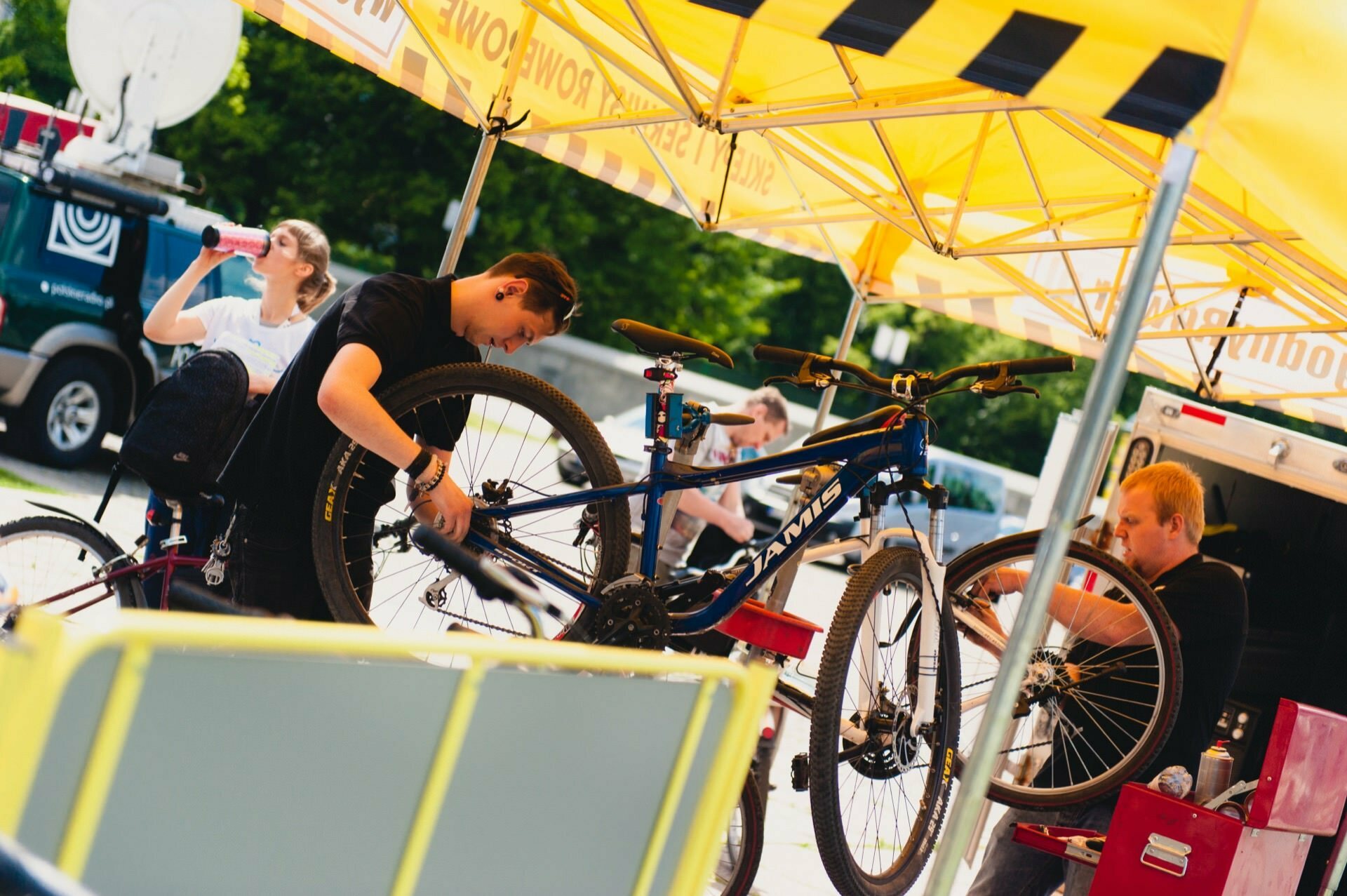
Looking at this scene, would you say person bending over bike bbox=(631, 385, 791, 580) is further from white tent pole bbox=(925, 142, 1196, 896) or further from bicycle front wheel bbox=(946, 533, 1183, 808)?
white tent pole bbox=(925, 142, 1196, 896)

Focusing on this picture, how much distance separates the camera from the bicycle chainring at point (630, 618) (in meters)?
3.41

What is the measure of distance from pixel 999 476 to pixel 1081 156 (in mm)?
15918

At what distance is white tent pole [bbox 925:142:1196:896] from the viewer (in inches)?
90.2

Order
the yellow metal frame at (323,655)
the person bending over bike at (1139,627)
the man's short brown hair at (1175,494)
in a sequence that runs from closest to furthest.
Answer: the yellow metal frame at (323,655) < the person bending over bike at (1139,627) < the man's short brown hair at (1175,494)

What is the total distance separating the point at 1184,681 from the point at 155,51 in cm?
873

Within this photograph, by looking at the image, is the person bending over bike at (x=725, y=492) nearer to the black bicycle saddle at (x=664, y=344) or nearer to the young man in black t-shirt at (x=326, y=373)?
the black bicycle saddle at (x=664, y=344)

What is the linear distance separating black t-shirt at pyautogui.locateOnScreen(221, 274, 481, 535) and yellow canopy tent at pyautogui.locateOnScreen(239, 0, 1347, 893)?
110 cm

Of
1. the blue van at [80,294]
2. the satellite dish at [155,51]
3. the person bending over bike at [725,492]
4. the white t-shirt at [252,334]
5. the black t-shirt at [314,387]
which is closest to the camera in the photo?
the black t-shirt at [314,387]

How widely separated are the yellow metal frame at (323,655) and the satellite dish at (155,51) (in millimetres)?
7959

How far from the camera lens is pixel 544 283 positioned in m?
3.48

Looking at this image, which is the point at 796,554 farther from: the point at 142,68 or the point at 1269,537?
the point at 142,68

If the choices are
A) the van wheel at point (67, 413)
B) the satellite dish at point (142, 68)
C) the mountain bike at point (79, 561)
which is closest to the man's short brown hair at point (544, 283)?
the mountain bike at point (79, 561)

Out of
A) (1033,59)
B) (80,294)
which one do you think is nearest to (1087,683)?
(1033,59)

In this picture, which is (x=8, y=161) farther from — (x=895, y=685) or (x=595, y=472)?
(x=895, y=685)
